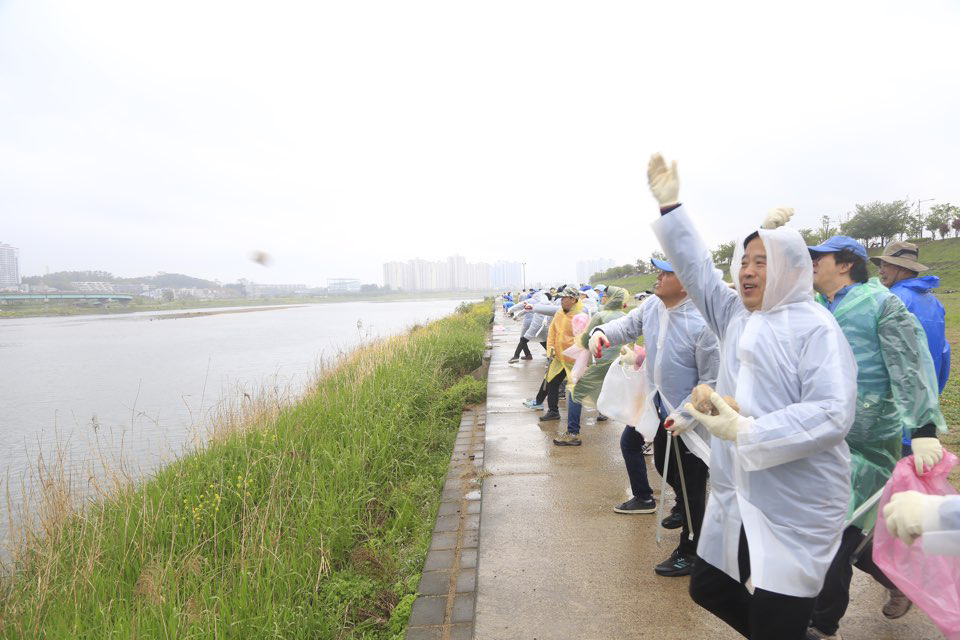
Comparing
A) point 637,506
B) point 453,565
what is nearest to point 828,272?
point 637,506

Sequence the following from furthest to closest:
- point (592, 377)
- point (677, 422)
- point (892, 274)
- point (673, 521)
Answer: point (592, 377) < point (673, 521) < point (892, 274) < point (677, 422)

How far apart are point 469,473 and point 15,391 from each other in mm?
18153

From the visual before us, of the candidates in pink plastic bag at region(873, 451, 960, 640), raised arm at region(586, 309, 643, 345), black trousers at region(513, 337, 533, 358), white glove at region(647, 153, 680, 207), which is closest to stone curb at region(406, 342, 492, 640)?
raised arm at region(586, 309, 643, 345)

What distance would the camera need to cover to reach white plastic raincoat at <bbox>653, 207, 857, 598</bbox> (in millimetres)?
1594

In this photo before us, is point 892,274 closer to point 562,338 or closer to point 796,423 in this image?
point 796,423

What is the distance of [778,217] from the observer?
2031 millimetres

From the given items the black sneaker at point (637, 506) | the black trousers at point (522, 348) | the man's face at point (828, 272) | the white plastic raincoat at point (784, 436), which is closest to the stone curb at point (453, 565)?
the black sneaker at point (637, 506)

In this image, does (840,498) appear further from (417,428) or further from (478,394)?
(478,394)

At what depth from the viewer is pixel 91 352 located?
2688 centimetres

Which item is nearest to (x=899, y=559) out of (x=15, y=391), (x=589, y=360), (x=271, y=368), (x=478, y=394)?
(x=589, y=360)

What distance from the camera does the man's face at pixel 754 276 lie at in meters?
1.84

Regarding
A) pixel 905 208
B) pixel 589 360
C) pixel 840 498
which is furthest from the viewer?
pixel 905 208

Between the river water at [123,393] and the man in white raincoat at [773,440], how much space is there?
4384 millimetres

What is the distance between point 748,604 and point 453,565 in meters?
1.68
